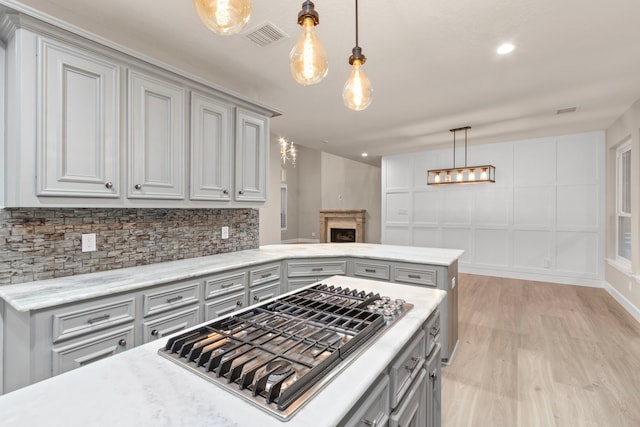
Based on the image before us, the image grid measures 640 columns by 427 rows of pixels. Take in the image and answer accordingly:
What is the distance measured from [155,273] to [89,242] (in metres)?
0.51

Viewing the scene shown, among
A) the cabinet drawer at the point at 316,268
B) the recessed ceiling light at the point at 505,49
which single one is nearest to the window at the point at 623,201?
the recessed ceiling light at the point at 505,49

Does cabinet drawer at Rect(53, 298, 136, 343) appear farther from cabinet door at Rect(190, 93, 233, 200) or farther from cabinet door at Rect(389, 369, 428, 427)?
cabinet door at Rect(389, 369, 428, 427)

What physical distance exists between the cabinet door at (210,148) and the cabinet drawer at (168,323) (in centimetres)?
92

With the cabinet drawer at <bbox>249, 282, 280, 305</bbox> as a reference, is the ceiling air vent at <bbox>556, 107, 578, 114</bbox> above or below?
above

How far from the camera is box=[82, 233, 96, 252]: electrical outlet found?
2.11 metres

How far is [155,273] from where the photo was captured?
214 centimetres

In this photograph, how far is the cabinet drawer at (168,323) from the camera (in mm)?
1900

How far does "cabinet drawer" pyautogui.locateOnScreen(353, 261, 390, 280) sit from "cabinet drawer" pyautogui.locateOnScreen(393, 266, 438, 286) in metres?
0.10

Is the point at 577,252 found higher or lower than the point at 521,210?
lower

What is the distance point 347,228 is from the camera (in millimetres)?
9820

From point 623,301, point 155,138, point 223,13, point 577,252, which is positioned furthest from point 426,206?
point 223,13

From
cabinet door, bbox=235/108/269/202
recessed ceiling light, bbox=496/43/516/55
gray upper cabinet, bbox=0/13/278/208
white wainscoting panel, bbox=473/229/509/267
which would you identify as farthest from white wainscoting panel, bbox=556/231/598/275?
gray upper cabinet, bbox=0/13/278/208

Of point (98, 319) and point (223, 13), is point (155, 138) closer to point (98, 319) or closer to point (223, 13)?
point (98, 319)

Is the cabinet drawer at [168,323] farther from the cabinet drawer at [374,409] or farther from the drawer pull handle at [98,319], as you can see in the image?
the cabinet drawer at [374,409]
